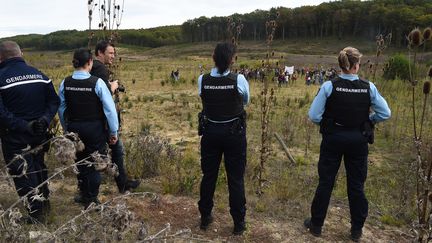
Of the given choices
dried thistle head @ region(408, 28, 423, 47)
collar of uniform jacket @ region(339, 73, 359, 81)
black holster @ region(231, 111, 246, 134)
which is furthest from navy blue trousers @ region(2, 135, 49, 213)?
dried thistle head @ region(408, 28, 423, 47)

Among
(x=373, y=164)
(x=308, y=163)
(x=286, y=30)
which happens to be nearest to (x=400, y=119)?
(x=373, y=164)

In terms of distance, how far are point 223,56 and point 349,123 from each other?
4.38 ft

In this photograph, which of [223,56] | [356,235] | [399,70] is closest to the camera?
[223,56]

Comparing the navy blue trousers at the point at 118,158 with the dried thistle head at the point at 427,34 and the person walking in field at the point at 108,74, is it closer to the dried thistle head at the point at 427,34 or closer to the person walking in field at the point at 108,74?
the person walking in field at the point at 108,74

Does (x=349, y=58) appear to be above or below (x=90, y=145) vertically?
above

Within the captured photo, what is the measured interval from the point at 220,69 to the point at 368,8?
76.5 m

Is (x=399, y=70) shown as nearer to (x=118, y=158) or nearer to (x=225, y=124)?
(x=118, y=158)

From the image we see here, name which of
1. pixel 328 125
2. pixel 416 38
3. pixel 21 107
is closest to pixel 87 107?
pixel 21 107

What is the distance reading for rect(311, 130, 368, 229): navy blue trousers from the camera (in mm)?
3820

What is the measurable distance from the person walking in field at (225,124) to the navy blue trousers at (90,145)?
1.05 meters

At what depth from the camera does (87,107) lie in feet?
13.2

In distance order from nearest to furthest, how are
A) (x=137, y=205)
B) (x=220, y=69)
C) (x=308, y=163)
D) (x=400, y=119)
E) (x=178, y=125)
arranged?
(x=220, y=69) → (x=137, y=205) → (x=308, y=163) → (x=178, y=125) → (x=400, y=119)

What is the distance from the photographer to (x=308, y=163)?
7562 mm

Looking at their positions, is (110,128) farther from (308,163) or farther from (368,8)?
(368,8)
